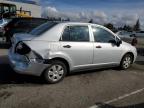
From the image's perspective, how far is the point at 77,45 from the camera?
7301 mm

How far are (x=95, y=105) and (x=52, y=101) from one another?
93 cm

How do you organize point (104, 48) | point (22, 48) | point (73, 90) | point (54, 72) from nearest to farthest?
point (73, 90) < point (22, 48) < point (54, 72) < point (104, 48)

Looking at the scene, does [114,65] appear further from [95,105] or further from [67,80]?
[95,105]

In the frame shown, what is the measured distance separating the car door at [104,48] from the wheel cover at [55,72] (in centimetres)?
129

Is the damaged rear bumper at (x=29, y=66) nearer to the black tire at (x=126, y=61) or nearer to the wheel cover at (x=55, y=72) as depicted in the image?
the wheel cover at (x=55, y=72)

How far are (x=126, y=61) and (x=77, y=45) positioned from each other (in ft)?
8.37

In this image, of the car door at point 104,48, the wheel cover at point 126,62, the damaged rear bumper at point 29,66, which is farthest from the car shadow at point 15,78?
the wheel cover at point 126,62

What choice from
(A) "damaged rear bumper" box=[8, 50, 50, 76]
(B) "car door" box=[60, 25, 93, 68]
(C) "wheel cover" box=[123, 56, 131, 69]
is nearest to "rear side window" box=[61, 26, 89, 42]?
(B) "car door" box=[60, 25, 93, 68]

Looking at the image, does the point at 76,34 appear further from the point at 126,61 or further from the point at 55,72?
the point at 126,61

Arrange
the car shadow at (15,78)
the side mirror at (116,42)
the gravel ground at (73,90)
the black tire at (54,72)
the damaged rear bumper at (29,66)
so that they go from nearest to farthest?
the gravel ground at (73,90)
the damaged rear bumper at (29,66)
the black tire at (54,72)
the car shadow at (15,78)
the side mirror at (116,42)

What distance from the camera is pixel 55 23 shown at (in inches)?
289

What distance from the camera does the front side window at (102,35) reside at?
788 cm

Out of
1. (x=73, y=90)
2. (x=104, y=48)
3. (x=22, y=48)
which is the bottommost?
(x=73, y=90)

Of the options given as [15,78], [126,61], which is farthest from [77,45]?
[126,61]
